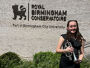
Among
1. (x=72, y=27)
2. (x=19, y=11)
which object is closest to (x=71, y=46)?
(x=72, y=27)

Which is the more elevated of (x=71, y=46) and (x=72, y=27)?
(x=72, y=27)

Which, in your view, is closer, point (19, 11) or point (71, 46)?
point (71, 46)

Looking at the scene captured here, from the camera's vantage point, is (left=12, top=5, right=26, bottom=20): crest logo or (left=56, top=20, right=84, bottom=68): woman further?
(left=12, top=5, right=26, bottom=20): crest logo

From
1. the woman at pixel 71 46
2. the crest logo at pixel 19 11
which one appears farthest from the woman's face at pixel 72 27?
the crest logo at pixel 19 11

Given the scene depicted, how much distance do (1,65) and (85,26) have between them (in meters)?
5.80

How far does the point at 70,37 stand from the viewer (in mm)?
4484

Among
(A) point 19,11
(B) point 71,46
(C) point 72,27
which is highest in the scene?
(C) point 72,27

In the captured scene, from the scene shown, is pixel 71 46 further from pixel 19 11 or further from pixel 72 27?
pixel 19 11

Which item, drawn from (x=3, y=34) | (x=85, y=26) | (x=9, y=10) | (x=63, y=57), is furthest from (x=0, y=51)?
(x=63, y=57)

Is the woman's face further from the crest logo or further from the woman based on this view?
the crest logo

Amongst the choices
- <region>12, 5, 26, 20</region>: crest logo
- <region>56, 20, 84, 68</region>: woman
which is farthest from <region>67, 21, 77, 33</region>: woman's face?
<region>12, 5, 26, 20</region>: crest logo

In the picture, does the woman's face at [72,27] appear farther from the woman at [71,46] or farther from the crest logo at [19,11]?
the crest logo at [19,11]

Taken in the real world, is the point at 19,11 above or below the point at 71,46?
below

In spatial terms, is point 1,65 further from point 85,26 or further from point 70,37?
point 85,26
